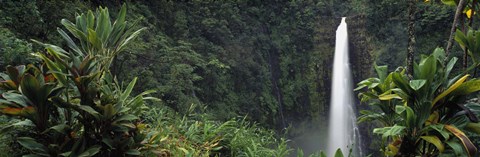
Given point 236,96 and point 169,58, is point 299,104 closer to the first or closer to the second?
point 236,96

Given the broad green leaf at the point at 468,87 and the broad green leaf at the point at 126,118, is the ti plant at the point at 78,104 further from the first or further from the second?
the broad green leaf at the point at 468,87

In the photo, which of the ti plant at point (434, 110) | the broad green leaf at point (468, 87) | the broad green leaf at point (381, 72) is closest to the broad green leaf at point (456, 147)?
the ti plant at point (434, 110)

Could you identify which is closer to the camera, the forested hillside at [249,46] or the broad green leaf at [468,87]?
the broad green leaf at [468,87]

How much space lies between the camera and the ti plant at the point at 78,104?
5.92ft

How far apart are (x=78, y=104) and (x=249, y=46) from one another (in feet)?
32.6

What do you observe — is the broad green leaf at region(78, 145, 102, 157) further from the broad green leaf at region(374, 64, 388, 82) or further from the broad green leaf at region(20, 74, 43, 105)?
the broad green leaf at region(374, 64, 388, 82)

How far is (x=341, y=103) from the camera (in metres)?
14.6

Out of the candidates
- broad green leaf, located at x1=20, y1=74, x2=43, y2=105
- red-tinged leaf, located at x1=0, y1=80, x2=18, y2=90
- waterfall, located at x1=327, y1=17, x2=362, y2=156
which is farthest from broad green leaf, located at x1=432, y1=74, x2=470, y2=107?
waterfall, located at x1=327, y1=17, x2=362, y2=156

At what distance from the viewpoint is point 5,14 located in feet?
13.0

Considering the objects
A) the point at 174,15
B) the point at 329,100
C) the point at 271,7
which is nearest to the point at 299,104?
the point at 329,100

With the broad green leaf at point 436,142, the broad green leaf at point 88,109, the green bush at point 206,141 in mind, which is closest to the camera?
the broad green leaf at point 88,109

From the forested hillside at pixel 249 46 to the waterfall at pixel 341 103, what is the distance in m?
0.31

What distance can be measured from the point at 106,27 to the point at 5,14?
2718 mm

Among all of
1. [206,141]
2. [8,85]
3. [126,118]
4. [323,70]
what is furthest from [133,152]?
[323,70]
